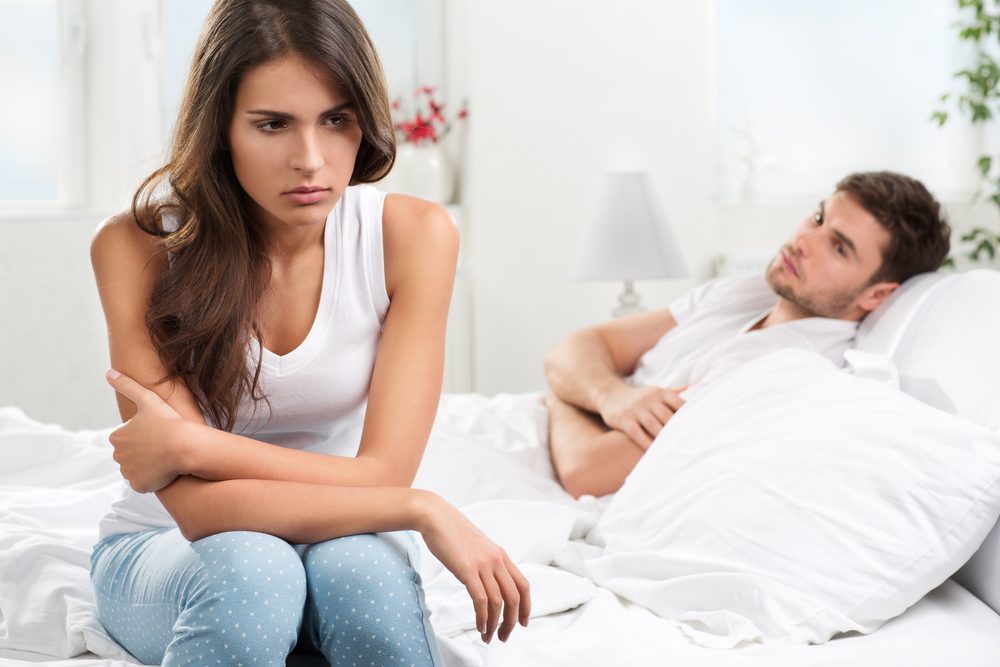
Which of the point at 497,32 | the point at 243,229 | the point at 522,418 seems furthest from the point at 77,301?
the point at 243,229

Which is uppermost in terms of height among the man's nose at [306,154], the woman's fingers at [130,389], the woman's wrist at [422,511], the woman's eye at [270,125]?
the woman's eye at [270,125]

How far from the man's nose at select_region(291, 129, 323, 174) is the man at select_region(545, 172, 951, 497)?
3.02ft

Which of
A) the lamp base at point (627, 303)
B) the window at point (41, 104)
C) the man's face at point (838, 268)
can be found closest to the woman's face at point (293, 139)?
the man's face at point (838, 268)

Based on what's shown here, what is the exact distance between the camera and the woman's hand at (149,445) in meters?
1.23

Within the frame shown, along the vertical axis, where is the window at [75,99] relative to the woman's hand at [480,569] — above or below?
above

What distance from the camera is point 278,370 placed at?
1393 millimetres

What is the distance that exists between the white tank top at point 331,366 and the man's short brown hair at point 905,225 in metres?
1.11

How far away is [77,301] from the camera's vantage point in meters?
3.72

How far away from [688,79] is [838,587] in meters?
2.85

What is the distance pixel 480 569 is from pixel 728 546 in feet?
1.48

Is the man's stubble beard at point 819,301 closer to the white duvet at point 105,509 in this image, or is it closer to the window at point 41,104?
the white duvet at point 105,509

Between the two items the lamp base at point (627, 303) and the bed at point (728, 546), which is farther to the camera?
the lamp base at point (627, 303)

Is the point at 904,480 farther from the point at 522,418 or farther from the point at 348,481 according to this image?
the point at 522,418

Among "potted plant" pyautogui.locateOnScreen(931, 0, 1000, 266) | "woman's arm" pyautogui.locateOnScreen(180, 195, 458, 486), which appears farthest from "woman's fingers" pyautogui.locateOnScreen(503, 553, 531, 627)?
"potted plant" pyautogui.locateOnScreen(931, 0, 1000, 266)
